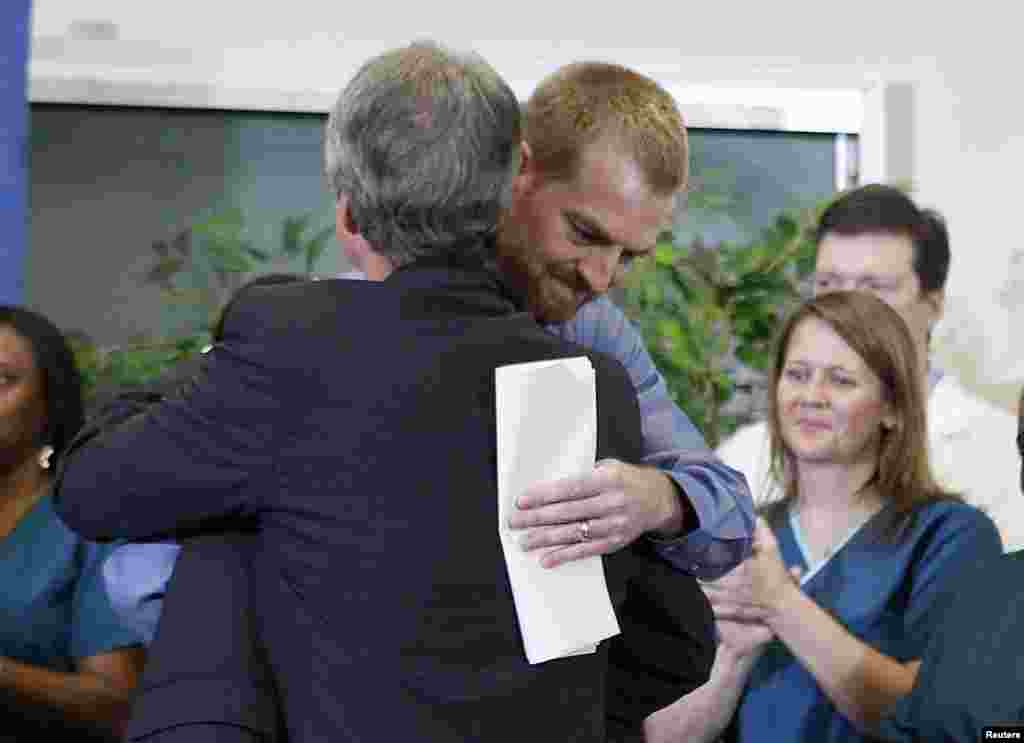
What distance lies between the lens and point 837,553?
234cm

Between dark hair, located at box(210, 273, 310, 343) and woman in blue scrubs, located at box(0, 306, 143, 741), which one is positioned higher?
dark hair, located at box(210, 273, 310, 343)

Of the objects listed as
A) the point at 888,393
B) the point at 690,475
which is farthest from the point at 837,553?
→ the point at 690,475

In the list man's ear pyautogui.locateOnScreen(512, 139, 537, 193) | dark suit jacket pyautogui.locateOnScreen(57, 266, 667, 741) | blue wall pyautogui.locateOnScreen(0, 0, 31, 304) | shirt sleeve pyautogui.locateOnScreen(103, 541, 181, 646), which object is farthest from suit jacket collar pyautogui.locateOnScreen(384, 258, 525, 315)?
blue wall pyautogui.locateOnScreen(0, 0, 31, 304)

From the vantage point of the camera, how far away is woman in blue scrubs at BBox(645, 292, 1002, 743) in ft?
7.24

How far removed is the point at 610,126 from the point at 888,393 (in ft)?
3.70

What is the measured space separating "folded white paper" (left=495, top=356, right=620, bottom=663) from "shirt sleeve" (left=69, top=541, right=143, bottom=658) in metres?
1.12

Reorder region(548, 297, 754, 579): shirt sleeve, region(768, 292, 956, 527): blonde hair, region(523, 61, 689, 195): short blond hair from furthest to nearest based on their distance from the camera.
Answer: region(768, 292, 956, 527): blonde hair < region(523, 61, 689, 195): short blond hair < region(548, 297, 754, 579): shirt sleeve

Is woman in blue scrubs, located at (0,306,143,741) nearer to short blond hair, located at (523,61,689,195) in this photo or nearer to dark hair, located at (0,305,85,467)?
dark hair, located at (0,305,85,467)

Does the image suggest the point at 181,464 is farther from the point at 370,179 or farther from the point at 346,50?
the point at 346,50

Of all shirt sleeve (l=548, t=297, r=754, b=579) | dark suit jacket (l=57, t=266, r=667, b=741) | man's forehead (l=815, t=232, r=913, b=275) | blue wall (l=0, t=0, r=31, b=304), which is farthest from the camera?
man's forehead (l=815, t=232, r=913, b=275)

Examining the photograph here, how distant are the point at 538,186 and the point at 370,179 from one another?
34 cm

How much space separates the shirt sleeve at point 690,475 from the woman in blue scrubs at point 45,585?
37.0 inches

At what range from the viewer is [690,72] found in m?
3.97

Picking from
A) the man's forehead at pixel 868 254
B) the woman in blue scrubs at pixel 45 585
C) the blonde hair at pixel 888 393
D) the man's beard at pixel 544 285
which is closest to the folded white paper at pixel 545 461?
the man's beard at pixel 544 285
